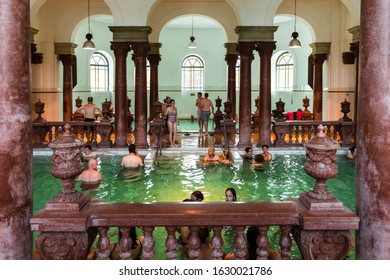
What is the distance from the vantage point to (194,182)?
10.9 metres

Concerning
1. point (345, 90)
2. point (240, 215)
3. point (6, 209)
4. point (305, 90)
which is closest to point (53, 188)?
point (6, 209)

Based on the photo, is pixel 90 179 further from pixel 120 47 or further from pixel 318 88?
pixel 318 88

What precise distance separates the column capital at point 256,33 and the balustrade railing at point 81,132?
5534 mm

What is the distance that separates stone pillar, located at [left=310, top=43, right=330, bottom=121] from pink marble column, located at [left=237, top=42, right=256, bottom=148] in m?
5.35

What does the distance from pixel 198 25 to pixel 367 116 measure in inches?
997

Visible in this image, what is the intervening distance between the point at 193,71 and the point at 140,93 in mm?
14411

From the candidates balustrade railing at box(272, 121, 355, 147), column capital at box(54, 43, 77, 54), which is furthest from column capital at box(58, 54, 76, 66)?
balustrade railing at box(272, 121, 355, 147)

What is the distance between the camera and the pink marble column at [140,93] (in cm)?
1534

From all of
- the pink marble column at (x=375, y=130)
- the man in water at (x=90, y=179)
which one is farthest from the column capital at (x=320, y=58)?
the pink marble column at (x=375, y=130)

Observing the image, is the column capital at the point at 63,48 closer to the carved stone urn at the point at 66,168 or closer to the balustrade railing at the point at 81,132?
the balustrade railing at the point at 81,132

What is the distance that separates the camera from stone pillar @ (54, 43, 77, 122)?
20.0 m

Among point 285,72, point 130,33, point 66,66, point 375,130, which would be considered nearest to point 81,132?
point 130,33

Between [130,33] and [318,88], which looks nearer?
[130,33]

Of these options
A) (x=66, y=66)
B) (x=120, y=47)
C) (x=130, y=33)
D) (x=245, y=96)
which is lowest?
(x=245, y=96)
